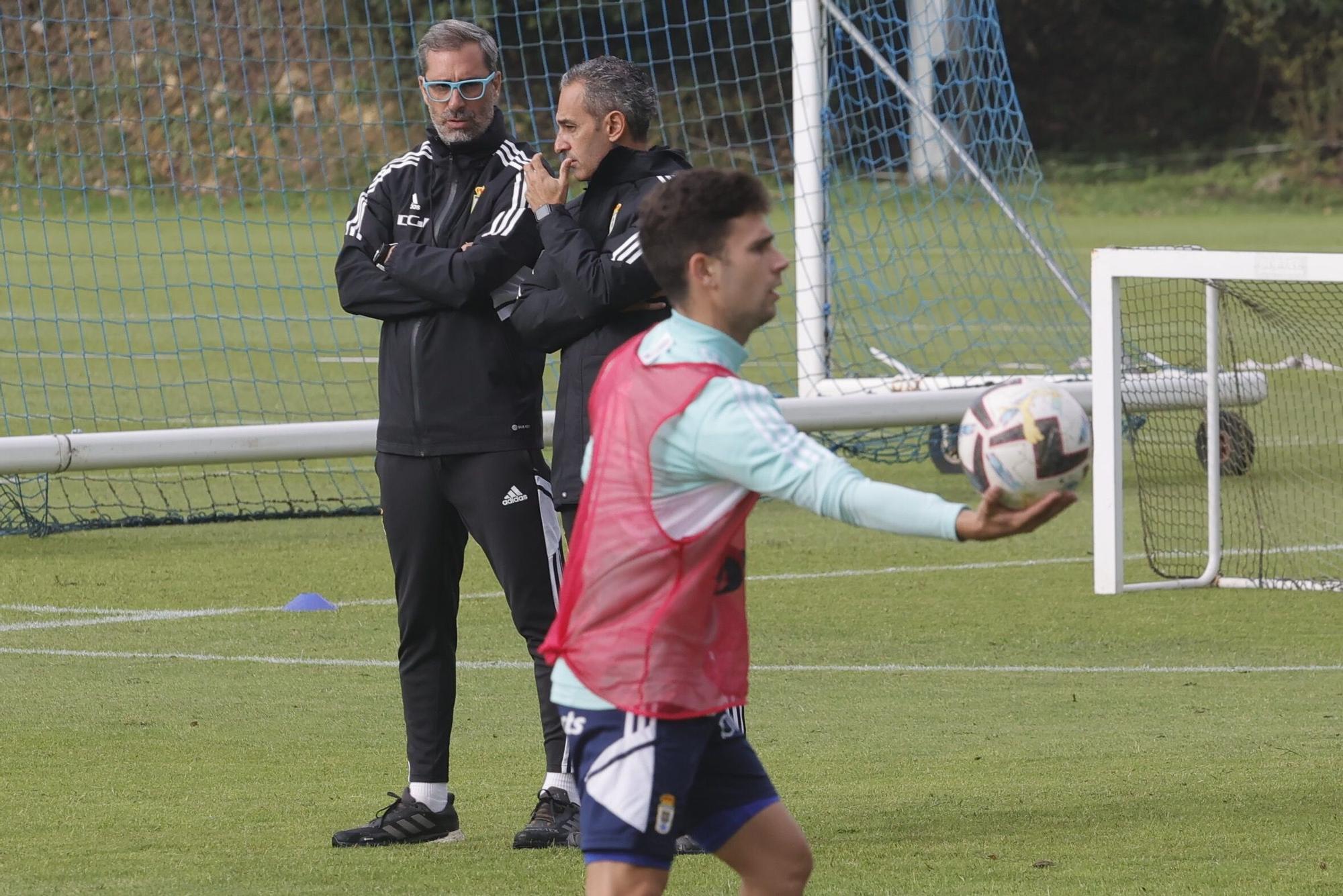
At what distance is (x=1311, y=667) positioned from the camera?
8.20m

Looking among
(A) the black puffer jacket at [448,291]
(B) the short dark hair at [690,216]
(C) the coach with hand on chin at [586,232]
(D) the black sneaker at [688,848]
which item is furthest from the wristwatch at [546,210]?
(B) the short dark hair at [690,216]

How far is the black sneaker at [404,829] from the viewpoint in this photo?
18.9 ft

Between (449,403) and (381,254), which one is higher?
(381,254)

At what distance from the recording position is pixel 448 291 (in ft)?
18.6

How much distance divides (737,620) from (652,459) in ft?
1.26

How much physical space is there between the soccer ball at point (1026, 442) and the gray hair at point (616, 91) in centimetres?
194

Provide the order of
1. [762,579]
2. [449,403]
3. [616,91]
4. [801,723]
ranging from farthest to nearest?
1. [762,579]
2. [801,723]
3. [449,403]
4. [616,91]

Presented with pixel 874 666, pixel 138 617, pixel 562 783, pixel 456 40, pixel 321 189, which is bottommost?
pixel 874 666

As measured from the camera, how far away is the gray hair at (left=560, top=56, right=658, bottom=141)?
5641 millimetres

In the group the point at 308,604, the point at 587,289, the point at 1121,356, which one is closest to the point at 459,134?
the point at 587,289

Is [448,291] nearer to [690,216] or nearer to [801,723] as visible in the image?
[690,216]

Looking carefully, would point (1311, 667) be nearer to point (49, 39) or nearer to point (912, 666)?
point (912, 666)

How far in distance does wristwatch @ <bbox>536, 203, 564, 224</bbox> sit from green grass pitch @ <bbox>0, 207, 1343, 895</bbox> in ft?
5.24

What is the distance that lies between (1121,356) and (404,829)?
502 cm
